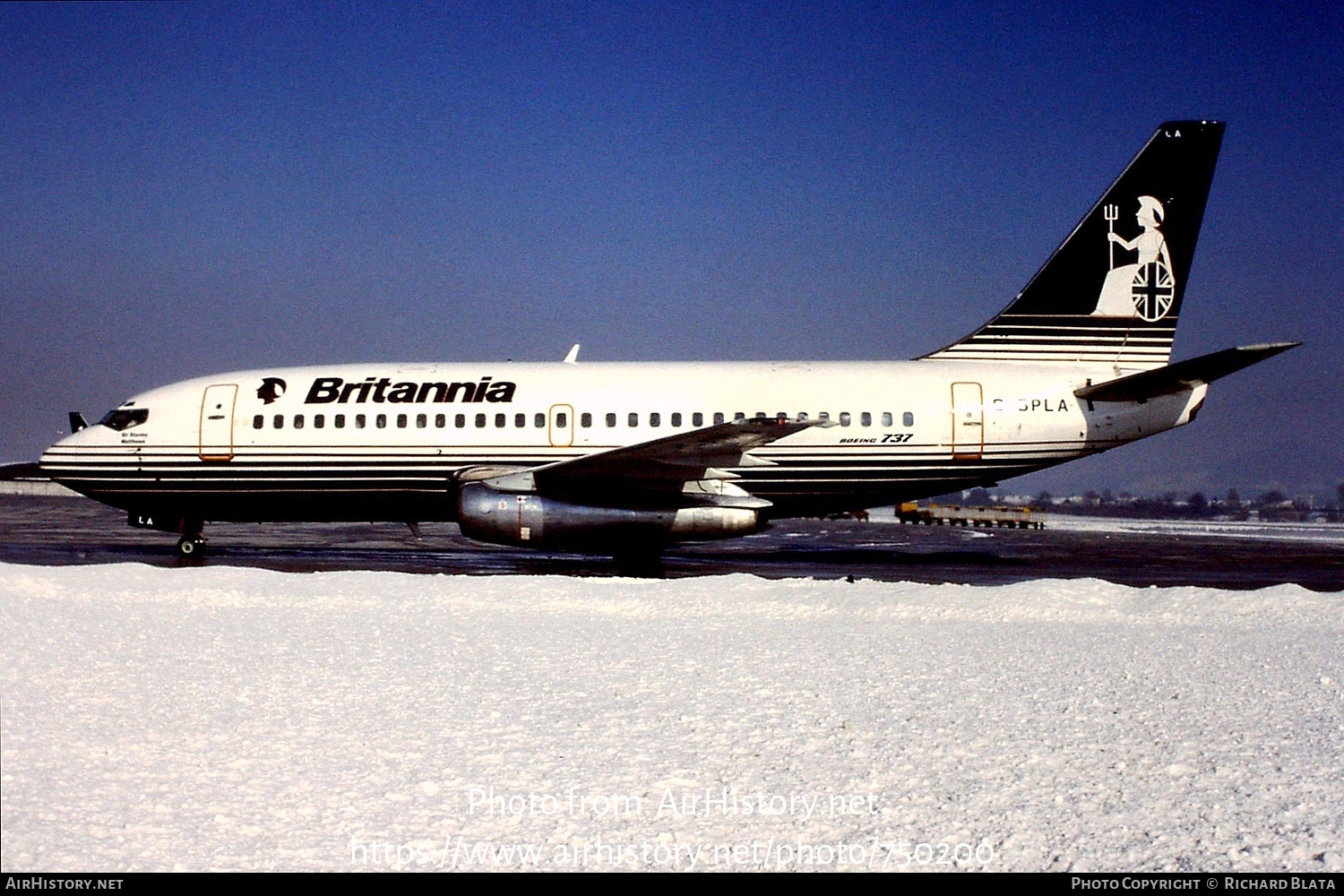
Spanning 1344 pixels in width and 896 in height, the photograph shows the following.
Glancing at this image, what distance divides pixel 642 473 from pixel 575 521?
125 cm

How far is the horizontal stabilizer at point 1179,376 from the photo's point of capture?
46.6 ft

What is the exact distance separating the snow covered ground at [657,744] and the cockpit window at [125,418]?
9.71 m

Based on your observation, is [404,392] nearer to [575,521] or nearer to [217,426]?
[217,426]

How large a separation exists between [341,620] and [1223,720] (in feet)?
21.4

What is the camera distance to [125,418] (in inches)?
698

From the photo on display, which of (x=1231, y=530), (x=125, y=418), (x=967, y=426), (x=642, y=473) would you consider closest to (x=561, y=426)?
(x=642, y=473)

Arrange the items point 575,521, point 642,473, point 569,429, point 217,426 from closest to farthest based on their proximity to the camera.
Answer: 1. point 575,521
2. point 642,473
3. point 569,429
4. point 217,426

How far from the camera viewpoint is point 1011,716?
17.7 feet

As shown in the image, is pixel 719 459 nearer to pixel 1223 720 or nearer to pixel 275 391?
pixel 275 391

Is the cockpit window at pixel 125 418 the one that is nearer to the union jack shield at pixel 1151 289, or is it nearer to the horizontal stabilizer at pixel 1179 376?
the horizontal stabilizer at pixel 1179 376

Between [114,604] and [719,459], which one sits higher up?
[719,459]

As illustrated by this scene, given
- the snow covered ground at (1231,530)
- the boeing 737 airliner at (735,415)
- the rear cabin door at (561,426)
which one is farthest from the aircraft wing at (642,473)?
the snow covered ground at (1231,530)

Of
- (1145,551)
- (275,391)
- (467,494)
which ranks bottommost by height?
(1145,551)
